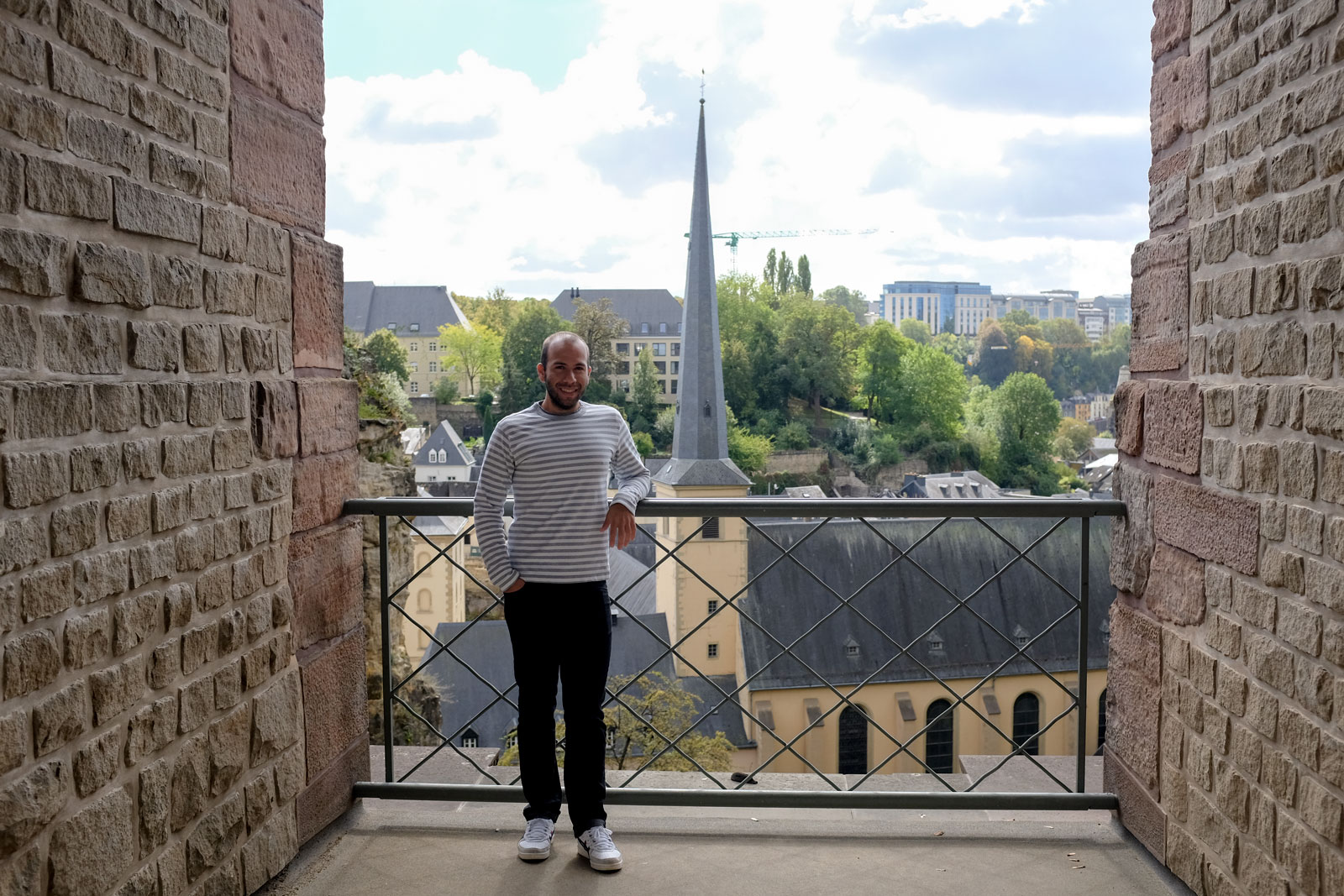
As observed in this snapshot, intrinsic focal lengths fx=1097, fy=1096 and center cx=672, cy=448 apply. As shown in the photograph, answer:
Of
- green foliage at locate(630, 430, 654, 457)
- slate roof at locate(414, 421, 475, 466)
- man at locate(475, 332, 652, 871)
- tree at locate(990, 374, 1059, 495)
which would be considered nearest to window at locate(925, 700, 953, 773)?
green foliage at locate(630, 430, 654, 457)

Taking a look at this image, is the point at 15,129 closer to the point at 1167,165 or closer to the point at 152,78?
the point at 152,78

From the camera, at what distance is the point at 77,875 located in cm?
179

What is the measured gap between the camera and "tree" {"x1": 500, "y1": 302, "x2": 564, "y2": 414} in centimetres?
5925

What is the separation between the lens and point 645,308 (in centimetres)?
7175

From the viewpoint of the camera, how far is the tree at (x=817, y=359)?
214 feet

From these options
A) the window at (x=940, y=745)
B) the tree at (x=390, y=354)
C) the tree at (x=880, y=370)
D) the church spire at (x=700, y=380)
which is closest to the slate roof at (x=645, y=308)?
the tree at (x=880, y=370)

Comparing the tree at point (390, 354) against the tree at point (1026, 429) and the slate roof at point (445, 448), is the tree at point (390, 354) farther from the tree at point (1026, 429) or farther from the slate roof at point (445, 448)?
the tree at point (1026, 429)

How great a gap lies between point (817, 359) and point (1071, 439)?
1750cm

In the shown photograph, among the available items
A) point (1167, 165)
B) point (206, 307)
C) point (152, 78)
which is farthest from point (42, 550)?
point (1167, 165)

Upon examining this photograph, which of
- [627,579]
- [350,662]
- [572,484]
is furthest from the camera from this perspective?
[627,579]

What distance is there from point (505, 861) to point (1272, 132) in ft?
7.72

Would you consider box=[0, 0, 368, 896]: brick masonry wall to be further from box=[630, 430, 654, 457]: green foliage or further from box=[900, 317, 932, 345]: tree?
box=[900, 317, 932, 345]: tree

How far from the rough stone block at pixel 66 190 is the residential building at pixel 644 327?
206 feet

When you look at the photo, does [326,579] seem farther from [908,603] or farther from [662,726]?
[908,603]
